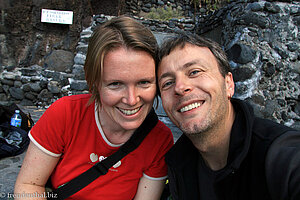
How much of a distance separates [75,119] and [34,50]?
8.55 m

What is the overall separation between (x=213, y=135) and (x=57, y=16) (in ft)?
29.0

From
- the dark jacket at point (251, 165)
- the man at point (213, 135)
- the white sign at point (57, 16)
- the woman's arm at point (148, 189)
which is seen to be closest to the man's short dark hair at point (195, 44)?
the man at point (213, 135)

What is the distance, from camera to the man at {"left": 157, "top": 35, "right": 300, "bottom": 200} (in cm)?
100

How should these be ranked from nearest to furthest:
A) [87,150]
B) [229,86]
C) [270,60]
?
[87,150] < [229,86] < [270,60]

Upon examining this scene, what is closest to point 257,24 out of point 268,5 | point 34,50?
point 268,5

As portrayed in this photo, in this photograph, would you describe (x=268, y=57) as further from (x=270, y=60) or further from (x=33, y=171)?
(x=33, y=171)

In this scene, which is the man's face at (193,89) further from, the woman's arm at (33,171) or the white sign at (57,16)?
the white sign at (57,16)

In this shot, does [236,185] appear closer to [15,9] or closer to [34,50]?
[34,50]

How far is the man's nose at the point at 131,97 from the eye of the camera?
1.25 metres

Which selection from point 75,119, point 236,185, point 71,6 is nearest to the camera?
point 236,185

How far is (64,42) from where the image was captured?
823 centimetres

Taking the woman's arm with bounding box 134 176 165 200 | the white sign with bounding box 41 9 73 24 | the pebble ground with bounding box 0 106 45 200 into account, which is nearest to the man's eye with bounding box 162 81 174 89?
the woman's arm with bounding box 134 176 165 200

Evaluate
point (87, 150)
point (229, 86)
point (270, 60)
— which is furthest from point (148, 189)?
point (270, 60)

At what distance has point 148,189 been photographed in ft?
4.75
